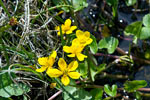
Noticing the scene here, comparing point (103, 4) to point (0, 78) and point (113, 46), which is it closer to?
point (113, 46)

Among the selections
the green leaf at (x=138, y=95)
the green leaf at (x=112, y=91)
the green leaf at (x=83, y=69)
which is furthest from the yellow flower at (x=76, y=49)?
the green leaf at (x=138, y=95)

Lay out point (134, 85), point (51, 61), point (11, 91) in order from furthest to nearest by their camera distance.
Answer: point (134, 85)
point (11, 91)
point (51, 61)

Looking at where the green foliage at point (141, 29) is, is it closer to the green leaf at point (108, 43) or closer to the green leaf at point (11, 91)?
the green leaf at point (108, 43)

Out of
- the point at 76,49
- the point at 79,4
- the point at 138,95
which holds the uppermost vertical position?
the point at 79,4

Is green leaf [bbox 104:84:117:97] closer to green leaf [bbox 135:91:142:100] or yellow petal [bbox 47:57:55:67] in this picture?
green leaf [bbox 135:91:142:100]

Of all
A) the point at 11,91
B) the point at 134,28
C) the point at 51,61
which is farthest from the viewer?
the point at 134,28

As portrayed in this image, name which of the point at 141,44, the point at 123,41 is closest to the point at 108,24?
the point at 123,41

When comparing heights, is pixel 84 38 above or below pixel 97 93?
above

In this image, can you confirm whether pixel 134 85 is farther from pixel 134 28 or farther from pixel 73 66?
pixel 73 66

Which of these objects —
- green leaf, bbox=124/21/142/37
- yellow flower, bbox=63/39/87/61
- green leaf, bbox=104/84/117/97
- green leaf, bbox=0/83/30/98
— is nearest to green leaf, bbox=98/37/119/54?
green leaf, bbox=124/21/142/37

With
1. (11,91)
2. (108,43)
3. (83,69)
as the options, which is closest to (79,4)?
(108,43)

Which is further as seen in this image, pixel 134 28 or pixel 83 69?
pixel 134 28

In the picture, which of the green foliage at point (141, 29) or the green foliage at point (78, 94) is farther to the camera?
the green foliage at point (141, 29)
